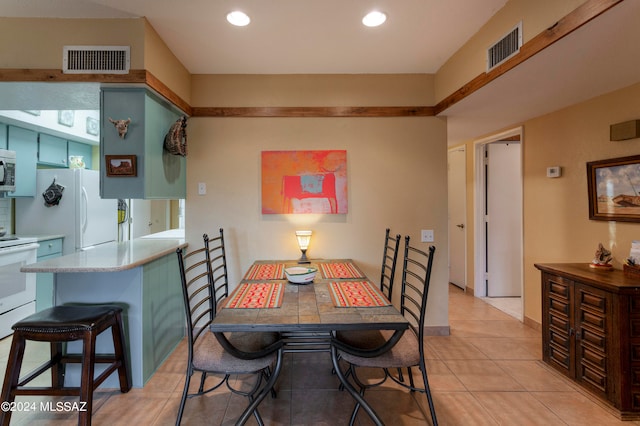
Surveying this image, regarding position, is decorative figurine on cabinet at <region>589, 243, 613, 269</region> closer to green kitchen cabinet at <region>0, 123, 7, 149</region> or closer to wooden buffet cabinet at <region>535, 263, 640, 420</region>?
wooden buffet cabinet at <region>535, 263, 640, 420</region>

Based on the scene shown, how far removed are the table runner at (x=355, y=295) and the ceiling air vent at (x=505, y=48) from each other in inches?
68.7

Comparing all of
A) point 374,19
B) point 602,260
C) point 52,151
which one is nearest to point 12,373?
point 52,151

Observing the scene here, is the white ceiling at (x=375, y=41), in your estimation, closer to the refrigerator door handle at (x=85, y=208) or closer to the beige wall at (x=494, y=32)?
the beige wall at (x=494, y=32)

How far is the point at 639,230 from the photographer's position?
220cm

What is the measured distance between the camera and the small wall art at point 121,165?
220 centimetres

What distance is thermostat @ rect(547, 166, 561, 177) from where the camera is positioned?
283 cm

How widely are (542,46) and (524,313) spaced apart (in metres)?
2.78

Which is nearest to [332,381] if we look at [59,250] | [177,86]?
[177,86]

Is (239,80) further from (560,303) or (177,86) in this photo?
(560,303)

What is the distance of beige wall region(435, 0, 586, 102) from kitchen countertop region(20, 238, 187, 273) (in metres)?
2.82

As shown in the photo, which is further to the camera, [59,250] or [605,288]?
[59,250]

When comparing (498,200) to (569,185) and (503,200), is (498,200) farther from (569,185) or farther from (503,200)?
(569,185)

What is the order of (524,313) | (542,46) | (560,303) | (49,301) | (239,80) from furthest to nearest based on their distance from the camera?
(524,313), (239,80), (49,301), (560,303), (542,46)

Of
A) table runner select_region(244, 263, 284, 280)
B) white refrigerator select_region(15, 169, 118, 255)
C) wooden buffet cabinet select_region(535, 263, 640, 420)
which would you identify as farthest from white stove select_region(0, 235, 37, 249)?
wooden buffet cabinet select_region(535, 263, 640, 420)
